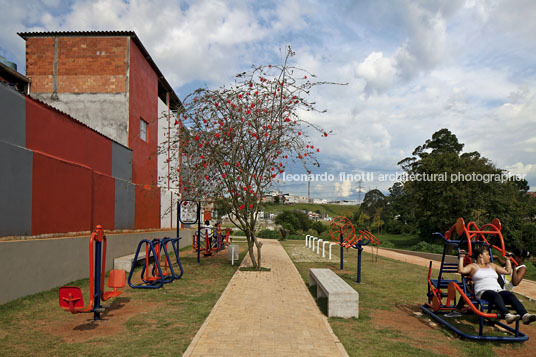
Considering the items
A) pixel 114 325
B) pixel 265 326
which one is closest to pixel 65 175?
pixel 114 325

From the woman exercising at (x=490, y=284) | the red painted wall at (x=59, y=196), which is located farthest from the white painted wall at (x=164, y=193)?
the woman exercising at (x=490, y=284)

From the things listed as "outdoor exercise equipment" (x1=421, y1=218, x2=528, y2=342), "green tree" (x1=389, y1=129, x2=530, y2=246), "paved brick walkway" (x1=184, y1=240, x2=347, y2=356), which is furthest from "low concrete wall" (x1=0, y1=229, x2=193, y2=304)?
"green tree" (x1=389, y1=129, x2=530, y2=246)

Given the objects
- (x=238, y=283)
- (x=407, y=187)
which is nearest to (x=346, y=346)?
(x=238, y=283)

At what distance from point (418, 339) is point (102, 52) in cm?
1553

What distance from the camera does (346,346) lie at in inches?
191

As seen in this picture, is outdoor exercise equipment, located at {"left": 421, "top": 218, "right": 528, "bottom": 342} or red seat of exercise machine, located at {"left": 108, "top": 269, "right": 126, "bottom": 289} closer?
outdoor exercise equipment, located at {"left": 421, "top": 218, "right": 528, "bottom": 342}

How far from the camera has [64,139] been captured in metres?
9.79

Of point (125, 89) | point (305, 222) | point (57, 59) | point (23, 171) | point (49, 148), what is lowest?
point (305, 222)

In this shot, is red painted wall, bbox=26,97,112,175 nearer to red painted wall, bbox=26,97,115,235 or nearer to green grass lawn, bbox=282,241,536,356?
red painted wall, bbox=26,97,115,235

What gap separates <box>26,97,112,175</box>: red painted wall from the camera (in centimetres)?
851

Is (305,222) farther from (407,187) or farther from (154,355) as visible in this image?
(154,355)

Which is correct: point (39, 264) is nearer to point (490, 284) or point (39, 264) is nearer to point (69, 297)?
point (69, 297)

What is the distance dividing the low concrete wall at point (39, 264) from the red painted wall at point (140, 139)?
5.78 metres

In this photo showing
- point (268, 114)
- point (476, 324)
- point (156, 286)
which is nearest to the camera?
point (476, 324)
